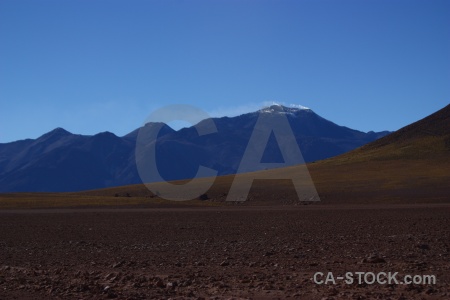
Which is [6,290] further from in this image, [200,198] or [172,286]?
[200,198]

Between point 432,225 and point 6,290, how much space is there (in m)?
18.2

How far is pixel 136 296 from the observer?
1095 cm

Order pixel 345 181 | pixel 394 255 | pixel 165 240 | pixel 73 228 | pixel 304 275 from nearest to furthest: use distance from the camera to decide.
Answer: pixel 304 275 → pixel 394 255 → pixel 165 240 → pixel 73 228 → pixel 345 181

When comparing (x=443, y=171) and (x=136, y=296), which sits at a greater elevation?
(x=443, y=171)

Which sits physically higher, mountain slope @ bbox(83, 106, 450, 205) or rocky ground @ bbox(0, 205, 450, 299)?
mountain slope @ bbox(83, 106, 450, 205)

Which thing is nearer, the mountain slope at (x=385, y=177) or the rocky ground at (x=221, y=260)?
the rocky ground at (x=221, y=260)

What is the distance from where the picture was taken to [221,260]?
1566 cm

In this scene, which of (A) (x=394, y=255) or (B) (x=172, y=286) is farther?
(A) (x=394, y=255)

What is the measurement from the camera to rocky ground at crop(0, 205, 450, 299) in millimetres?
11242

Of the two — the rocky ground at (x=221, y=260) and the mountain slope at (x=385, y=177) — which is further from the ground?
the mountain slope at (x=385, y=177)

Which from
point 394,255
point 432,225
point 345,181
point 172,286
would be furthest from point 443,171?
point 172,286

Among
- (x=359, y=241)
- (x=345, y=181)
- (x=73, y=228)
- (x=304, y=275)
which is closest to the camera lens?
(x=304, y=275)

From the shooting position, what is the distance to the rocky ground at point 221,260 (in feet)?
36.9

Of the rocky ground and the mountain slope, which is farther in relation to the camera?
the mountain slope
